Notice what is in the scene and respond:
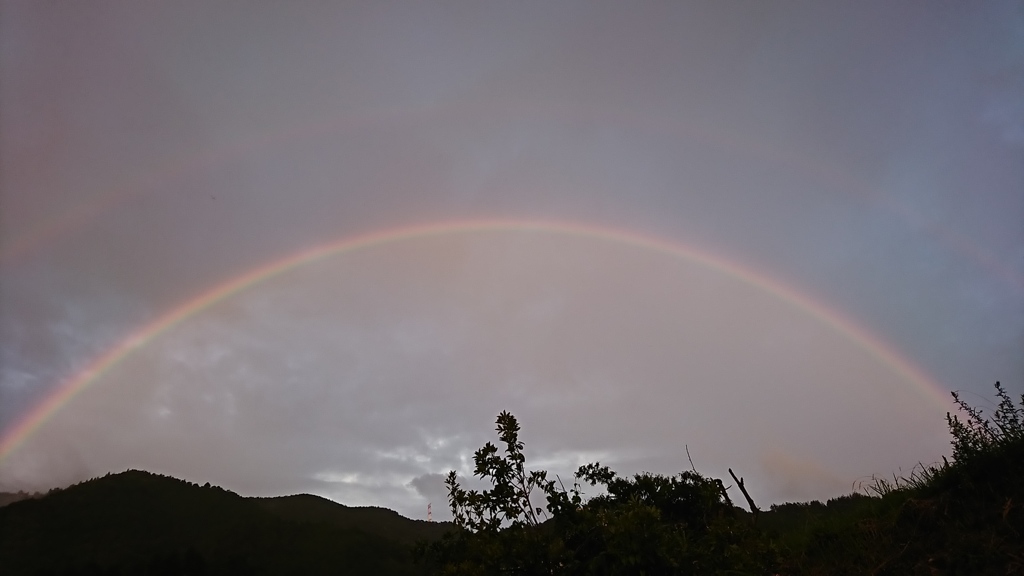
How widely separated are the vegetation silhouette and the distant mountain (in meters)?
52.6

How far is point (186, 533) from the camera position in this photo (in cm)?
8719

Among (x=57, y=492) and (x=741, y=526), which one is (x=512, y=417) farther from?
(x=57, y=492)

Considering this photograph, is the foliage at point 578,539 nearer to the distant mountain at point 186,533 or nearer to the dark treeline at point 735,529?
the dark treeline at point 735,529

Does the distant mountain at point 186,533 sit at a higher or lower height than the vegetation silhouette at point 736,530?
higher

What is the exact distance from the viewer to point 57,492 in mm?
106312

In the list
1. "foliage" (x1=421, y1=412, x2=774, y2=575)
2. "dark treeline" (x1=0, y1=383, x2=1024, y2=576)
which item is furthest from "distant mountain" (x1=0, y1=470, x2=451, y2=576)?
"foliage" (x1=421, y1=412, x2=774, y2=575)

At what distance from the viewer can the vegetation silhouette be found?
625 cm

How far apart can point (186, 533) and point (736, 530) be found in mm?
103691

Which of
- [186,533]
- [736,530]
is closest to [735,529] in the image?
[736,530]

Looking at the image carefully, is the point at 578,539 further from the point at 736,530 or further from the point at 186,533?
the point at 186,533

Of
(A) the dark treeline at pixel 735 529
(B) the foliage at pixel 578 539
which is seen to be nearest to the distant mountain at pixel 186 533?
(A) the dark treeline at pixel 735 529

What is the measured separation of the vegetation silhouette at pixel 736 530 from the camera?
6.25 metres

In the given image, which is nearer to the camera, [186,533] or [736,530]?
[736,530]

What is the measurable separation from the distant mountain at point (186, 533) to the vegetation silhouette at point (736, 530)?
173 ft
